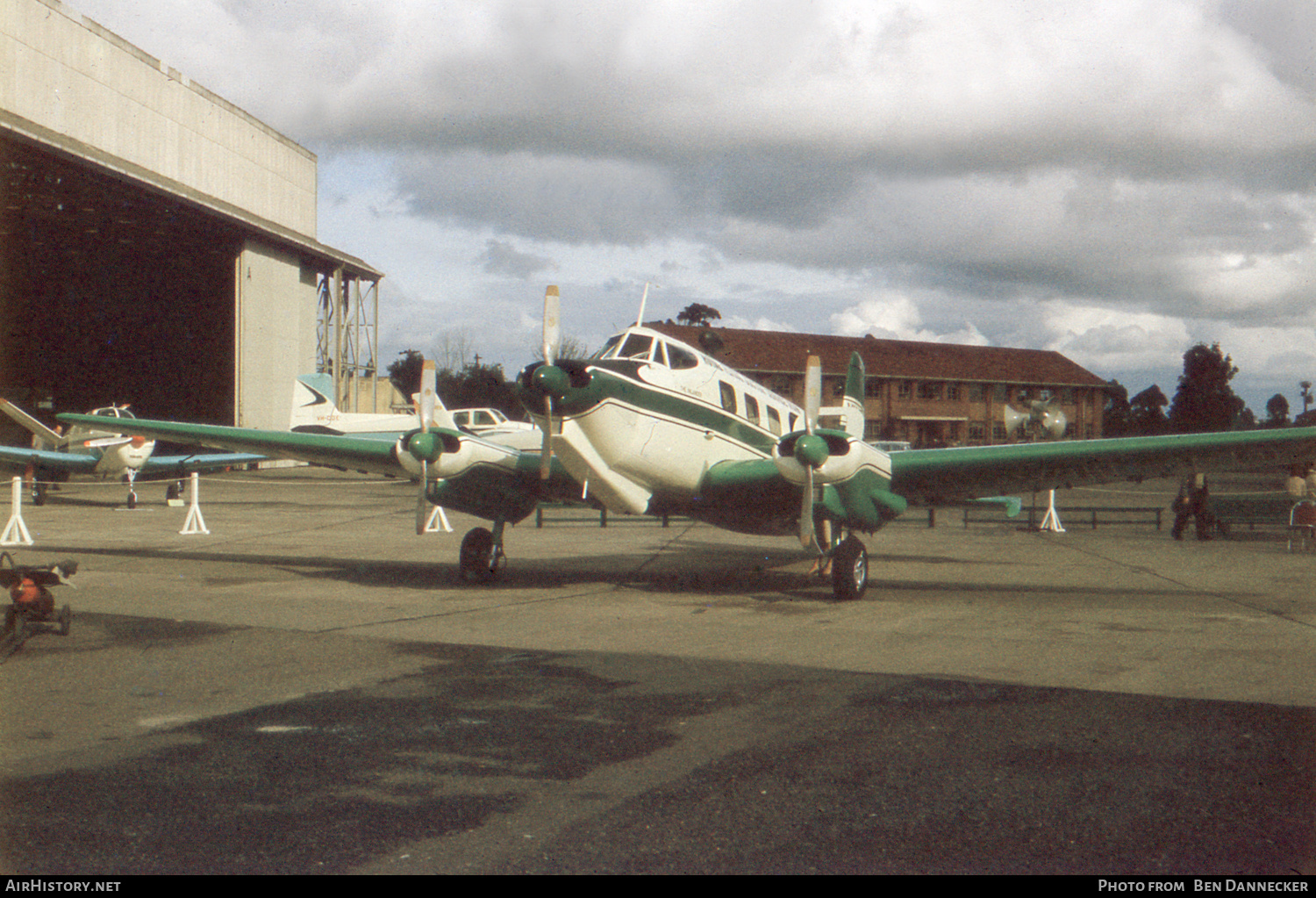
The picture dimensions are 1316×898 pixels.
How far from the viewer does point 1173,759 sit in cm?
530

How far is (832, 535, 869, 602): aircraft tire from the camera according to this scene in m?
12.0

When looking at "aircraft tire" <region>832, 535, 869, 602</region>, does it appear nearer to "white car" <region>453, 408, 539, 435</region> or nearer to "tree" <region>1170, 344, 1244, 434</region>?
"white car" <region>453, 408, 539, 435</region>

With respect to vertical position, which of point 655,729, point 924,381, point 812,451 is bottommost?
point 655,729

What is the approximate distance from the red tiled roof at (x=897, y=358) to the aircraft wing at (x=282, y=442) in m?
56.4

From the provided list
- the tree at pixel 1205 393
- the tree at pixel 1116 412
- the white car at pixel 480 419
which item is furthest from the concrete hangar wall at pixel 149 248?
the tree at pixel 1116 412

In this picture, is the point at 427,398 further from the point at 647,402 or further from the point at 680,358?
the point at 680,358

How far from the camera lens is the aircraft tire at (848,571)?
39.2 feet

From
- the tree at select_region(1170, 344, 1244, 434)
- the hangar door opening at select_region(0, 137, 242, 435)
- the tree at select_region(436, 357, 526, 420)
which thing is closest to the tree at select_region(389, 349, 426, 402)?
the tree at select_region(436, 357, 526, 420)

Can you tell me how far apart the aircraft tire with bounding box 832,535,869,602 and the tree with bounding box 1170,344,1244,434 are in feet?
171

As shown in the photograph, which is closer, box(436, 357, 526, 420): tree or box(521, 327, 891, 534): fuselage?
box(521, 327, 891, 534): fuselage

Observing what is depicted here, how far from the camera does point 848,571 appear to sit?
11953 mm

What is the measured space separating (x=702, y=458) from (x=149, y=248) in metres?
37.1

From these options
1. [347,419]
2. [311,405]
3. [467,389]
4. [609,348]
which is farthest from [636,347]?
[467,389]

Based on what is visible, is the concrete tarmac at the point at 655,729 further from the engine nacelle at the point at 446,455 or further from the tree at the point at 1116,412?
the tree at the point at 1116,412
